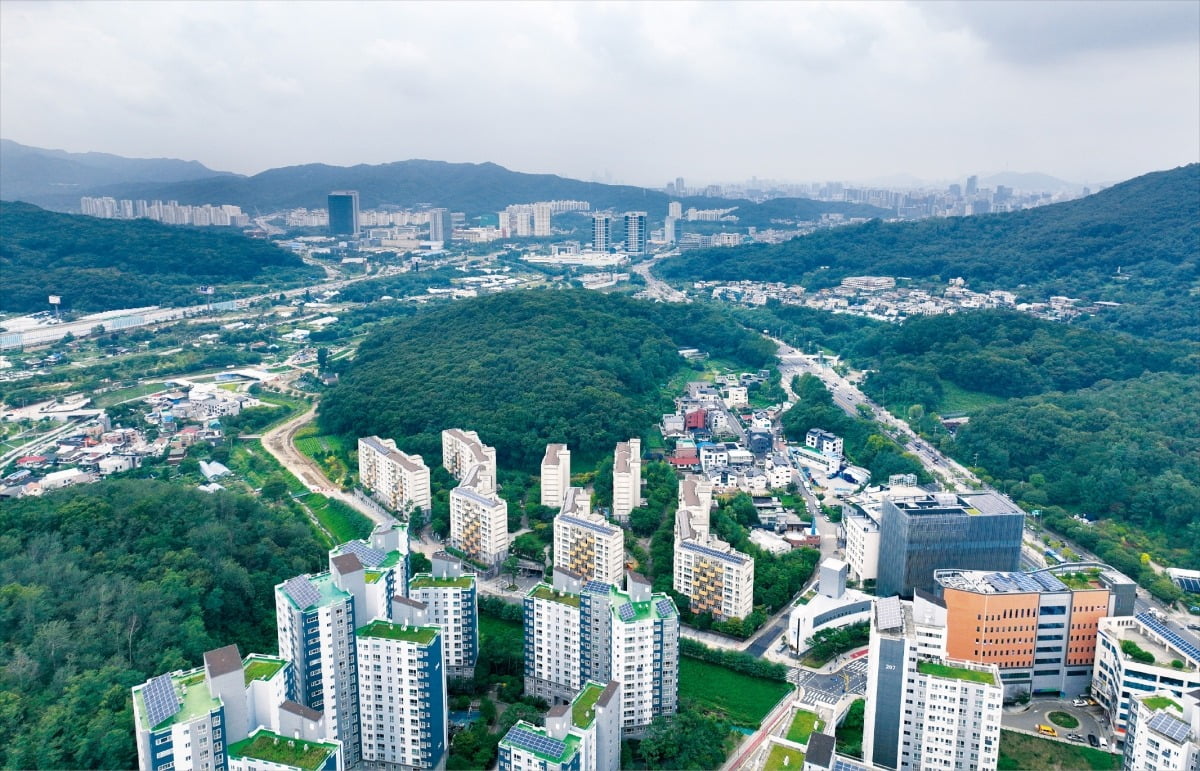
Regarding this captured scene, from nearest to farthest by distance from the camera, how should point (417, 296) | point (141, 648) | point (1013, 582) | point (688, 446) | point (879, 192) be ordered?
1. point (141, 648)
2. point (1013, 582)
3. point (688, 446)
4. point (417, 296)
5. point (879, 192)

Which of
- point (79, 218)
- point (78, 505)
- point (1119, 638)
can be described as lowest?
point (1119, 638)

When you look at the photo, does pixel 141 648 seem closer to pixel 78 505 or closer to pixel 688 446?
pixel 78 505

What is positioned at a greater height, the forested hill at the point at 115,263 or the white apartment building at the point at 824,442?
the forested hill at the point at 115,263

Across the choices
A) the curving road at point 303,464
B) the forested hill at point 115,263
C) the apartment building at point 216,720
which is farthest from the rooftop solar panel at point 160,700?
the forested hill at point 115,263

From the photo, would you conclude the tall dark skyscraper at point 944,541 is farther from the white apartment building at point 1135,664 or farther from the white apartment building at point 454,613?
the white apartment building at point 454,613

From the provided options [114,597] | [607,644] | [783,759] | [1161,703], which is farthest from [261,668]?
[1161,703]

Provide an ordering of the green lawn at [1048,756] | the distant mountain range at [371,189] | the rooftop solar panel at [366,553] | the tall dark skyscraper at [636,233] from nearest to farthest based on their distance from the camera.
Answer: the green lawn at [1048,756] < the rooftop solar panel at [366,553] < the tall dark skyscraper at [636,233] < the distant mountain range at [371,189]

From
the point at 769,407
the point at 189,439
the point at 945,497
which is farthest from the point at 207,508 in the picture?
the point at 769,407
